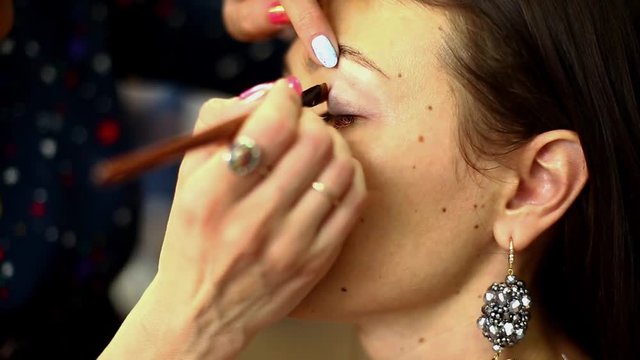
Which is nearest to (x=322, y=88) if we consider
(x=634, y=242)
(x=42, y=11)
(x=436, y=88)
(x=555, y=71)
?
(x=436, y=88)

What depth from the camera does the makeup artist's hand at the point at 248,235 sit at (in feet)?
2.31

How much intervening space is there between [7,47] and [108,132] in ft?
0.68

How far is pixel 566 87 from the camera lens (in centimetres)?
85

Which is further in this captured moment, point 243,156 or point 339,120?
point 339,120

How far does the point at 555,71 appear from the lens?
33.2 inches

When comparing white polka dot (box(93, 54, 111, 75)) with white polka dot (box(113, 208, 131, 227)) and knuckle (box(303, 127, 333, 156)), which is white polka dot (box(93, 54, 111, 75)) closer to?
white polka dot (box(113, 208, 131, 227))

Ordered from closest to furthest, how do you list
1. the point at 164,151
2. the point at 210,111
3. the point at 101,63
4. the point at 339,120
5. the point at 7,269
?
the point at 164,151
the point at 210,111
the point at 339,120
the point at 7,269
the point at 101,63

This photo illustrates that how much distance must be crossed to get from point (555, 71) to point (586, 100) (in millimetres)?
45

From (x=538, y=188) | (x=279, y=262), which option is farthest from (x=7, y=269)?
(x=538, y=188)

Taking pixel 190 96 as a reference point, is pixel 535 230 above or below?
above

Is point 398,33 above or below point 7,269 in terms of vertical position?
above

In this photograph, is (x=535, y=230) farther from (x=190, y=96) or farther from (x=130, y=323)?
(x=190, y=96)

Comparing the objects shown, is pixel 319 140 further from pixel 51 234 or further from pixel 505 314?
pixel 51 234

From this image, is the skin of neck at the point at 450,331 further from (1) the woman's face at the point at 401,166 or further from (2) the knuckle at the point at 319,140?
(2) the knuckle at the point at 319,140
